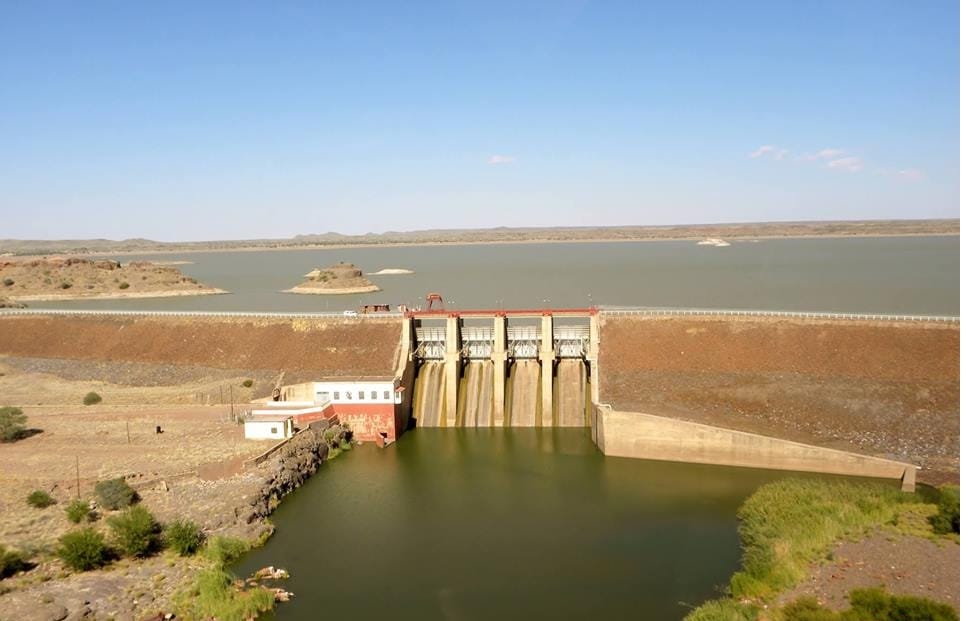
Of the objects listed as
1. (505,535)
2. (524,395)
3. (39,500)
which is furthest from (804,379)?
(39,500)

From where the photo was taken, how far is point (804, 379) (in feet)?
119

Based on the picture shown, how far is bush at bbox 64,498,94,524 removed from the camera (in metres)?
25.4

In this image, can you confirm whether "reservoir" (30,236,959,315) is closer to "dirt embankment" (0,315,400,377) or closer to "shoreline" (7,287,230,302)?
"shoreline" (7,287,230,302)

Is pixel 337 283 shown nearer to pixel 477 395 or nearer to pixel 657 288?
pixel 657 288

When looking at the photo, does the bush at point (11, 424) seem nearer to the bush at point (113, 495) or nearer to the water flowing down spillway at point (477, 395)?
the bush at point (113, 495)

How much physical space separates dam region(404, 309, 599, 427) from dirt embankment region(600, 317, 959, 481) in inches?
86.4

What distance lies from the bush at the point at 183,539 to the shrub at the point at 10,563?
417 cm

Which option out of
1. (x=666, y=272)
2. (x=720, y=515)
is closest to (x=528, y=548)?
(x=720, y=515)

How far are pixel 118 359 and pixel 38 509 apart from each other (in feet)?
74.8

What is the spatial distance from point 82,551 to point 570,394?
25.6m

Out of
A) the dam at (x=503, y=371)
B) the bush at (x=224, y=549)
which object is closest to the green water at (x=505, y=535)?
the bush at (x=224, y=549)

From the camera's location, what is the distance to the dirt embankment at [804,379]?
32.1 m

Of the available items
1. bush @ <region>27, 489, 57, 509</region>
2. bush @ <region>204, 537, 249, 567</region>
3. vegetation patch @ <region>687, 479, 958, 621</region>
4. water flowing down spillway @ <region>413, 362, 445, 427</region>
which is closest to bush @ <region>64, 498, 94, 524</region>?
bush @ <region>27, 489, 57, 509</region>

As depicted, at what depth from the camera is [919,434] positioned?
103ft
